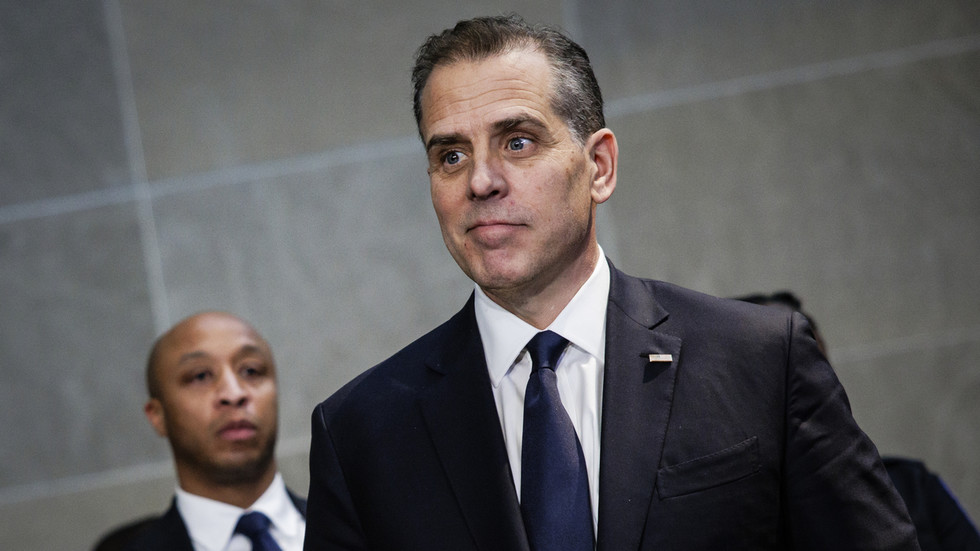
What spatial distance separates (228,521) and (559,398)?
1535mm

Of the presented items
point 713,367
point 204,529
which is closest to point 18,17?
point 204,529

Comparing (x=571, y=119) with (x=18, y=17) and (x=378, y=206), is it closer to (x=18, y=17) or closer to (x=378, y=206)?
(x=378, y=206)

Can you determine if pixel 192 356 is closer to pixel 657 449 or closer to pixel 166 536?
pixel 166 536

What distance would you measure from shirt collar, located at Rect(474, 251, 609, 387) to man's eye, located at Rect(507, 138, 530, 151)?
8.2 inches

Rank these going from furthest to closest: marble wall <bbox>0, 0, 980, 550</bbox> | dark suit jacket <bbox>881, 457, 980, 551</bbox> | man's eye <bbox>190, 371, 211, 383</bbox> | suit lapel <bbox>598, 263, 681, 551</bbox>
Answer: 1. marble wall <bbox>0, 0, 980, 550</bbox>
2. man's eye <bbox>190, 371, 211, 383</bbox>
3. dark suit jacket <bbox>881, 457, 980, 551</bbox>
4. suit lapel <bbox>598, 263, 681, 551</bbox>

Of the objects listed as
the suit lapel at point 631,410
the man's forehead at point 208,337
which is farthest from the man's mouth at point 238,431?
the suit lapel at point 631,410

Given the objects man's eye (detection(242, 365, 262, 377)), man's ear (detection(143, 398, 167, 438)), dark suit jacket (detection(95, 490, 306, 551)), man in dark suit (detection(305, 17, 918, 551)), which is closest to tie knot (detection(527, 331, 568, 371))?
man in dark suit (detection(305, 17, 918, 551))

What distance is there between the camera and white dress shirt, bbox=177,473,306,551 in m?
2.59

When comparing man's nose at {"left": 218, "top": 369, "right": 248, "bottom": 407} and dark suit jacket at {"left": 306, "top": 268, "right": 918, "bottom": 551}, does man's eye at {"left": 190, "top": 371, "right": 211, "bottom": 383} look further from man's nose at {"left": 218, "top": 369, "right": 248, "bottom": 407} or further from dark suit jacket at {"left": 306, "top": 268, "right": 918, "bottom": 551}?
→ dark suit jacket at {"left": 306, "top": 268, "right": 918, "bottom": 551}

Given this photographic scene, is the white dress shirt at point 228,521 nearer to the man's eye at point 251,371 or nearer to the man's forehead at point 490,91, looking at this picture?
the man's eye at point 251,371

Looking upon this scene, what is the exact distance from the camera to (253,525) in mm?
2588

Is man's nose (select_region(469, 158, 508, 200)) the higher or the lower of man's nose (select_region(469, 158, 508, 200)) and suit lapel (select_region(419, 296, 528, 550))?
the higher

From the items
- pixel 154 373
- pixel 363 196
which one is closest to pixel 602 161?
pixel 154 373

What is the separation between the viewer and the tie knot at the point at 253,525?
8.50ft
